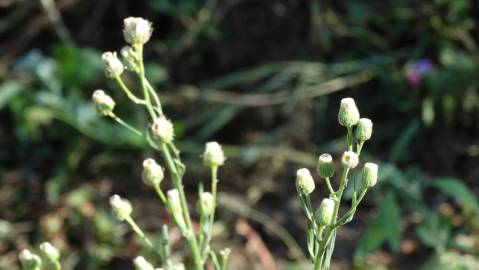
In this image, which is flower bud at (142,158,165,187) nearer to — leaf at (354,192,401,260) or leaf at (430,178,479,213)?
leaf at (354,192,401,260)

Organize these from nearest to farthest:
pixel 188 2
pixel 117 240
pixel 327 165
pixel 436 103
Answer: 1. pixel 327 165
2. pixel 117 240
3. pixel 436 103
4. pixel 188 2

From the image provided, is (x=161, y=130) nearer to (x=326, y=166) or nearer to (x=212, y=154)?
(x=212, y=154)

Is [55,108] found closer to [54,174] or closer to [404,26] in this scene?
[54,174]

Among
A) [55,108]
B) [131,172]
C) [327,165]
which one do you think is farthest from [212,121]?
[327,165]

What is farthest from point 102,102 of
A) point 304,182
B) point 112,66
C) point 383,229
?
point 383,229

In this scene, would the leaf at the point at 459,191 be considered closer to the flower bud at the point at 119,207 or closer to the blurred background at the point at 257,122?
the blurred background at the point at 257,122

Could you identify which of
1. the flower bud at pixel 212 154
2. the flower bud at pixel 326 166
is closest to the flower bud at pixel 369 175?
the flower bud at pixel 326 166

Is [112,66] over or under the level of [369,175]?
over
